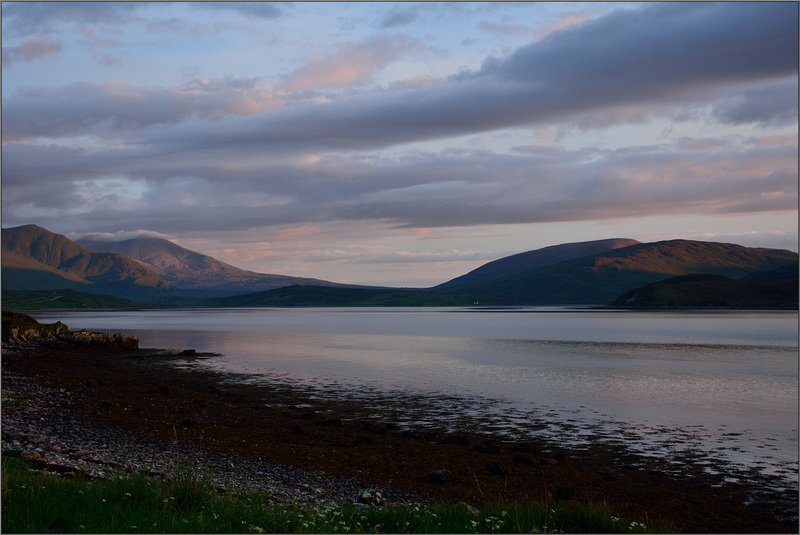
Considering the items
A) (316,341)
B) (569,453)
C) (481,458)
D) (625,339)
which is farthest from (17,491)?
(625,339)

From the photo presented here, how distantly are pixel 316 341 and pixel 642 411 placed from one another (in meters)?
68.9

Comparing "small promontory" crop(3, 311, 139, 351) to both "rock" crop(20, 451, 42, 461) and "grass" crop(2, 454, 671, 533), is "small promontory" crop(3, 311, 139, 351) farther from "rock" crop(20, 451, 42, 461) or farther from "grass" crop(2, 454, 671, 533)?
"grass" crop(2, 454, 671, 533)

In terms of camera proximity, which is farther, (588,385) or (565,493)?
(588,385)

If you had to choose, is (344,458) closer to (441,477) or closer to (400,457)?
(400,457)

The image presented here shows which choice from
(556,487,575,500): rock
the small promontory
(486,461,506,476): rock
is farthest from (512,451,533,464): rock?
the small promontory

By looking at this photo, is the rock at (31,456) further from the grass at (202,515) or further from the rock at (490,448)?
the rock at (490,448)

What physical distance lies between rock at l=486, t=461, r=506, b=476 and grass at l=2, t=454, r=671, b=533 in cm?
871

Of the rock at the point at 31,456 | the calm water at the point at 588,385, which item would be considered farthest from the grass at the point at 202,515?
the calm water at the point at 588,385

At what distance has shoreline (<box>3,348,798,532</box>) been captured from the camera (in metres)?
18.5

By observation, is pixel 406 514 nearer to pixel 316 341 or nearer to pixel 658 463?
pixel 658 463

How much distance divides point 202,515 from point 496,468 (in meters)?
13.8

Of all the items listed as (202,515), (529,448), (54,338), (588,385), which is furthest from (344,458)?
(54,338)

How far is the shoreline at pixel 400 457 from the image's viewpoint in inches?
730

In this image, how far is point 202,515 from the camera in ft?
35.0
